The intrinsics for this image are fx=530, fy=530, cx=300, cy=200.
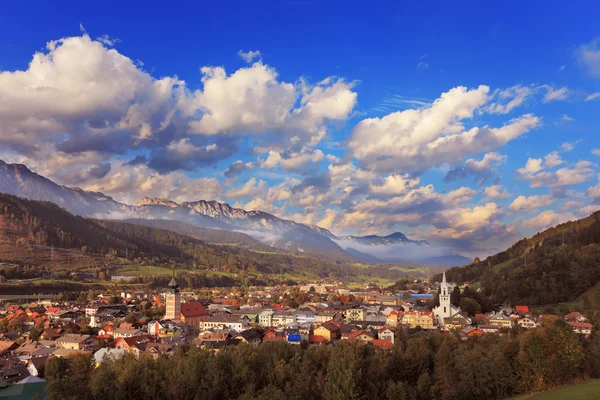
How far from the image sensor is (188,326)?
8300cm

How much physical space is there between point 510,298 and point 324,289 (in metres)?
79.4

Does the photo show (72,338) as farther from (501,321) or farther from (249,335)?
(501,321)

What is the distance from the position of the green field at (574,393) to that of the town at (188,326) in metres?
15.8

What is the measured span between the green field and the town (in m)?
15.8

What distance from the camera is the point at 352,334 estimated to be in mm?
71375

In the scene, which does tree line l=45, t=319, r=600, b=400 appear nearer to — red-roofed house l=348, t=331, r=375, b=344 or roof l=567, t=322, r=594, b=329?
roof l=567, t=322, r=594, b=329

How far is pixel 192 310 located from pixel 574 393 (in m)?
63.1

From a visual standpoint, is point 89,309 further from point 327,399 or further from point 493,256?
point 493,256

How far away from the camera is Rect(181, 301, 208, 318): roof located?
89.0 m

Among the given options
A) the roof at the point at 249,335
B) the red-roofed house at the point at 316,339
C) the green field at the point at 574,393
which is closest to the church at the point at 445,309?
the red-roofed house at the point at 316,339

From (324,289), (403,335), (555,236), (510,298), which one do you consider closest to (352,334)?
(403,335)

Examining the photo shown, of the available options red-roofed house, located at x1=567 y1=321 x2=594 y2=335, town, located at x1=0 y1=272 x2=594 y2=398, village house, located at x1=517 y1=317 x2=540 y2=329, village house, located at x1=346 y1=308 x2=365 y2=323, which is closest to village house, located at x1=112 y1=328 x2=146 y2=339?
town, located at x1=0 y1=272 x2=594 y2=398

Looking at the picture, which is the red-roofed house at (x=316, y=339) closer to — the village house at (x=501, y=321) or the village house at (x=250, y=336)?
the village house at (x=250, y=336)

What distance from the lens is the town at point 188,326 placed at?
6088 cm
